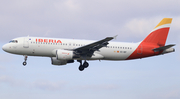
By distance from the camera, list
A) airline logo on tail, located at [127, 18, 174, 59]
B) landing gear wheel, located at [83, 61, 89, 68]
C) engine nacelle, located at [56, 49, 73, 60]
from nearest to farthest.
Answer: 1. engine nacelle, located at [56, 49, 73, 60]
2. landing gear wheel, located at [83, 61, 89, 68]
3. airline logo on tail, located at [127, 18, 174, 59]

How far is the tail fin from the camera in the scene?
1598 inches

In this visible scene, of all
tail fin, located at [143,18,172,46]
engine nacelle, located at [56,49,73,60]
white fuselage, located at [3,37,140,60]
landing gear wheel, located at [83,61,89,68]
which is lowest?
landing gear wheel, located at [83,61,89,68]

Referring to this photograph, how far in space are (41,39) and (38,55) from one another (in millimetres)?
2138

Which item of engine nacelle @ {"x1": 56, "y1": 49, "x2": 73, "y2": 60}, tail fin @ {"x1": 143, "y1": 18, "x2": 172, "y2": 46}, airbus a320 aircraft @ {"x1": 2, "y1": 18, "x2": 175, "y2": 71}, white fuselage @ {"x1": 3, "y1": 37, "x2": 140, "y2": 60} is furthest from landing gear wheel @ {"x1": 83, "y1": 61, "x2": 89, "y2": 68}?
tail fin @ {"x1": 143, "y1": 18, "x2": 172, "y2": 46}

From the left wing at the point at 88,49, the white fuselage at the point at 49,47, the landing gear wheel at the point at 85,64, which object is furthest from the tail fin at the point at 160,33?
the landing gear wheel at the point at 85,64

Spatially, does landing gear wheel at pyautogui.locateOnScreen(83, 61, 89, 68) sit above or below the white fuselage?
below

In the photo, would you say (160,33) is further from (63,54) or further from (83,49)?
(63,54)

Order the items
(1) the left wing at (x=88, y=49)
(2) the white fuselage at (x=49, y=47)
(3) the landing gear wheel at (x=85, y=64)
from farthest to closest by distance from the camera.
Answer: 1. (3) the landing gear wheel at (x=85, y=64)
2. (2) the white fuselage at (x=49, y=47)
3. (1) the left wing at (x=88, y=49)

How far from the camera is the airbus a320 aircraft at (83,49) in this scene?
36031 mm

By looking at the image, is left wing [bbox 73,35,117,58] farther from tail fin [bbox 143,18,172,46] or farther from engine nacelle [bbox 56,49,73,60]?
tail fin [bbox 143,18,172,46]

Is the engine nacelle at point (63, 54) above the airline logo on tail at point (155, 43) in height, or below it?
below

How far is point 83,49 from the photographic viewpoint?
118 feet

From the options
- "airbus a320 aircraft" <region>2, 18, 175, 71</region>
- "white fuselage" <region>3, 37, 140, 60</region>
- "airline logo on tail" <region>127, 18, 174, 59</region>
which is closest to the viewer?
"airbus a320 aircraft" <region>2, 18, 175, 71</region>

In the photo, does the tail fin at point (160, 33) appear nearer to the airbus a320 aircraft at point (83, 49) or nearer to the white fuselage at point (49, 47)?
the airbus a320 aircraft at point (83, 49)
